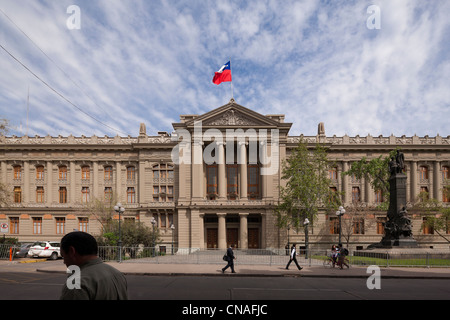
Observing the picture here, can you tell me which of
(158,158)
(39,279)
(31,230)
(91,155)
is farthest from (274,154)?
(31,230)

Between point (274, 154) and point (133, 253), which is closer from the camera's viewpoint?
point (133, 253)

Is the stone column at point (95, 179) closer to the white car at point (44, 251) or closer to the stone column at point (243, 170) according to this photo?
the white car at point (44, 251)

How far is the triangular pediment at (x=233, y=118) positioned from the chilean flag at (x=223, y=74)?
4363mm

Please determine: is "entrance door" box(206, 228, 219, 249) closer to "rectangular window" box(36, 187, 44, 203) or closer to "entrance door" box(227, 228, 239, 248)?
"entrance door" box(227, 228, 239, 248)

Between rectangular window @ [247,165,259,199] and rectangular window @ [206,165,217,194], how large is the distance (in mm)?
4892

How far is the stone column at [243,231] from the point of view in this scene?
130ft

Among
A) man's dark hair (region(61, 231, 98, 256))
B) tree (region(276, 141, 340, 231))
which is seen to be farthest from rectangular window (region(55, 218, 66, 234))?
man's dark hair (region(61, 231, 98, 256))

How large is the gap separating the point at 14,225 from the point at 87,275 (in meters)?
52.7

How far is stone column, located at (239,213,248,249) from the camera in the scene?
1564 inches

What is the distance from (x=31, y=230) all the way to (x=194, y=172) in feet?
86.7

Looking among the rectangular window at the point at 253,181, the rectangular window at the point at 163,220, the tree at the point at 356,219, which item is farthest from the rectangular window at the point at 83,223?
the tree at the point at 356,219

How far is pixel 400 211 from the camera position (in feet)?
78.5
